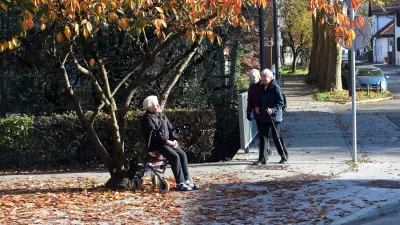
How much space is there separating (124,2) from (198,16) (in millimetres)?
1429

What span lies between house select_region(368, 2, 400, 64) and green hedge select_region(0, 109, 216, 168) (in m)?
69.7

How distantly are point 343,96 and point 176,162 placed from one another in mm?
23840

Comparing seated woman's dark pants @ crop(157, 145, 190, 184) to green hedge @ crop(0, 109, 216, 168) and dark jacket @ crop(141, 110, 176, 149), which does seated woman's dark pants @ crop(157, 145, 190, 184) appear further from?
green hedge @ crop(0, 109, 216, 168)

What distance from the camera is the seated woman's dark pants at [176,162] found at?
33.6ft

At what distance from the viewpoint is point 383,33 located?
89.5m

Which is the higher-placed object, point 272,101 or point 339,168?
point 272,101

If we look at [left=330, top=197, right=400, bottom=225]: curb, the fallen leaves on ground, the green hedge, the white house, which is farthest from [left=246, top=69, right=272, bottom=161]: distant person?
the white house

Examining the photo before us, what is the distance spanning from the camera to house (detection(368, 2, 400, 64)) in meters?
86.6

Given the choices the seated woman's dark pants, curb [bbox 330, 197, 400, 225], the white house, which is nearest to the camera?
curb [bbox 330, 197, 400, 225]

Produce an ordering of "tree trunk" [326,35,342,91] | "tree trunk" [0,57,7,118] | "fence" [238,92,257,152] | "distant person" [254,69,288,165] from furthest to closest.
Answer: "tree trunk" [326,35,342,91] → "tree trunk" [0,57,7,118] → "fence" [238,92,257,152] → "distant person" [254,69,288,165]

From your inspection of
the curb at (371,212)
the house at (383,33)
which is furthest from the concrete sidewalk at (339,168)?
the house at (383,33)

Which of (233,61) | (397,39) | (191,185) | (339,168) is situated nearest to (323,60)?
(233,61)

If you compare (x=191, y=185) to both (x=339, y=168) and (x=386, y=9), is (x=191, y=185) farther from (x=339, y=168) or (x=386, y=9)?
(x=386, y=9)

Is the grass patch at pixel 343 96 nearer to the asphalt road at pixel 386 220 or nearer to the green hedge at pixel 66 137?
the green hedge at pixel 66 137
